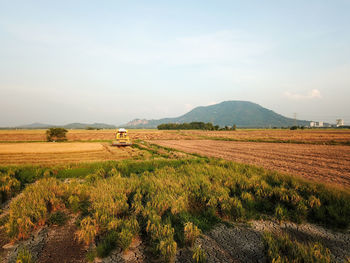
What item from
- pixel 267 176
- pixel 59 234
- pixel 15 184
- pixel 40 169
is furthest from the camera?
pixel 40 169

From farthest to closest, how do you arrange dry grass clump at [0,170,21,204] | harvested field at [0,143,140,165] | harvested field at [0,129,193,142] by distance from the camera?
harvested field at [0,129,193,142] < harvested field at [0,143,140,165] < dry grass clump at [0,170,21,204]

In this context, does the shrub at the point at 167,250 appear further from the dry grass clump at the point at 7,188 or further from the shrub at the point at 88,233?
the dry grass clump at the point at 7,188

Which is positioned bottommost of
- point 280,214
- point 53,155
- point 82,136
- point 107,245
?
point 82,136

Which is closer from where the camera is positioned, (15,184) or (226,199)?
(226,199)

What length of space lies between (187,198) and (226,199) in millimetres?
1495

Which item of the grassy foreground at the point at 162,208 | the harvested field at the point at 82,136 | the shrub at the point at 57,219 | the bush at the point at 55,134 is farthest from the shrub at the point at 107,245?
the harvested field at the point at 82,136

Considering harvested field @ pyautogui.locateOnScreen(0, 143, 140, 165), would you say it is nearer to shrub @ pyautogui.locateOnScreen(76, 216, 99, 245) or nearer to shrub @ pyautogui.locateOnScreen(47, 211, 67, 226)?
shrub @ pyautogui.locateOnScreen(47, 211, 67, 226)

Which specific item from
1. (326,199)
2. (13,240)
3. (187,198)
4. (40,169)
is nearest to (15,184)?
(40,169)

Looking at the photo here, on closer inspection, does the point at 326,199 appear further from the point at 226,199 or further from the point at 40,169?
the point at 40,169

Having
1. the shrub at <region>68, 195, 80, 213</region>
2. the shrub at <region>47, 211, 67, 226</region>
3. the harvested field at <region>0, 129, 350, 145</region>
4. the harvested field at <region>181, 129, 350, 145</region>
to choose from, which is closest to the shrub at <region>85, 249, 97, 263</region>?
the shrub at <region>47, 211, 67, 226</region>

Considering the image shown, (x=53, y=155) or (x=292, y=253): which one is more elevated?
(x=292, y=253)

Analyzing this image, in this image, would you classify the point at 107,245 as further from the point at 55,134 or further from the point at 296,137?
the point at 296,137

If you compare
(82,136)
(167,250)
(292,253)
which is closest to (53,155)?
(167,250)

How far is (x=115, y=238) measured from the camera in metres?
4.20
